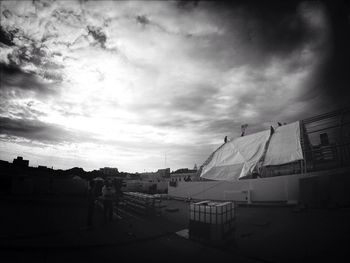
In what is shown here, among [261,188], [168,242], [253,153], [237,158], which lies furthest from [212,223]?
[237,158]

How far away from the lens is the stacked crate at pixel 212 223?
626 centimetres

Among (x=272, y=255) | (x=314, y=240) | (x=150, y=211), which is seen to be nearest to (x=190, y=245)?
(x=272, y=255)

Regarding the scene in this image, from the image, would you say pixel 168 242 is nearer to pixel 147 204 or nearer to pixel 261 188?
pixel 147 204

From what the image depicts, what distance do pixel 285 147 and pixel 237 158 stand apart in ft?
11.0

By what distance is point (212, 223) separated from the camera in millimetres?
6363

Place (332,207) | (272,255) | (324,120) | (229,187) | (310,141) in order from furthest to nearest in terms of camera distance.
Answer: (229,187) < (310,141) < (324,120) < (332,207) < (272,255)

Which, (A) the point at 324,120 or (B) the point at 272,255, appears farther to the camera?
(A) the point at 324,120

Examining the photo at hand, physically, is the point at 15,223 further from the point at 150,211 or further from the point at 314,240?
the point at 314,240

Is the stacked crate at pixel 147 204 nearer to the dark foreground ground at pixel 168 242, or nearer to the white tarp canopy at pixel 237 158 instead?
the dark foreground ground at pixel 168 242

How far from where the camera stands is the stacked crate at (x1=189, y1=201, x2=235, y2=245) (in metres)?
6.26

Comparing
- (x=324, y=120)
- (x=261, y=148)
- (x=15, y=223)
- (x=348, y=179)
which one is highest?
(x=324, y=120)

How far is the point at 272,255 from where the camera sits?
5.09m

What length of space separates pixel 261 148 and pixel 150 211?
28.2 feet

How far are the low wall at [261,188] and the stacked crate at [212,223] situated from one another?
6.89 metres
